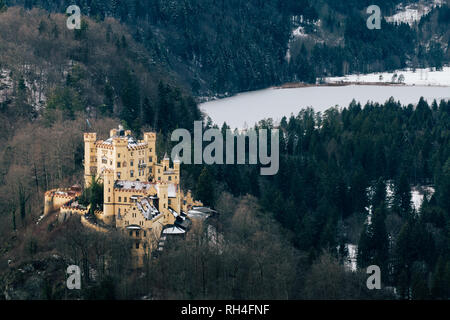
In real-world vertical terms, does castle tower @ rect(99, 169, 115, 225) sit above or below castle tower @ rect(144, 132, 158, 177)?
below

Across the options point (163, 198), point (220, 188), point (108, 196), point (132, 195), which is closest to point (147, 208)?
point (163, 198)

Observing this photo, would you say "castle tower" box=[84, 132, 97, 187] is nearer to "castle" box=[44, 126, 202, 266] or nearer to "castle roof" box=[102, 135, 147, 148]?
"castle" box=[44, 126, 202, 266]

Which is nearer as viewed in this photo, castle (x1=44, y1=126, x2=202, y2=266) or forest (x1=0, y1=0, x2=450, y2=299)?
forest (x1=0, y1=0, x2=450, y2=299)

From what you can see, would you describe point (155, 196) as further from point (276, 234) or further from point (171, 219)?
point (276, 234)

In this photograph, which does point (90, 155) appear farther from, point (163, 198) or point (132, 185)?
point (163, 198)

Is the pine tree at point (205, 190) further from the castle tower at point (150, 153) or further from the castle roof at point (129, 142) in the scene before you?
the castle roof at point (129, 142)

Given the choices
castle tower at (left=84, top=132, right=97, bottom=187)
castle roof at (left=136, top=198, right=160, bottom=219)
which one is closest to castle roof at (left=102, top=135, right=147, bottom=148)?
castle tower at (left=84, top=132, right=97, bottom=187)

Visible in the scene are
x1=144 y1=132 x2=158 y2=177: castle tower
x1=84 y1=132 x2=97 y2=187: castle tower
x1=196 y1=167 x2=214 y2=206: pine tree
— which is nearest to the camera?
x1=84 y1=132 x2=97 y2=187: castle tower
